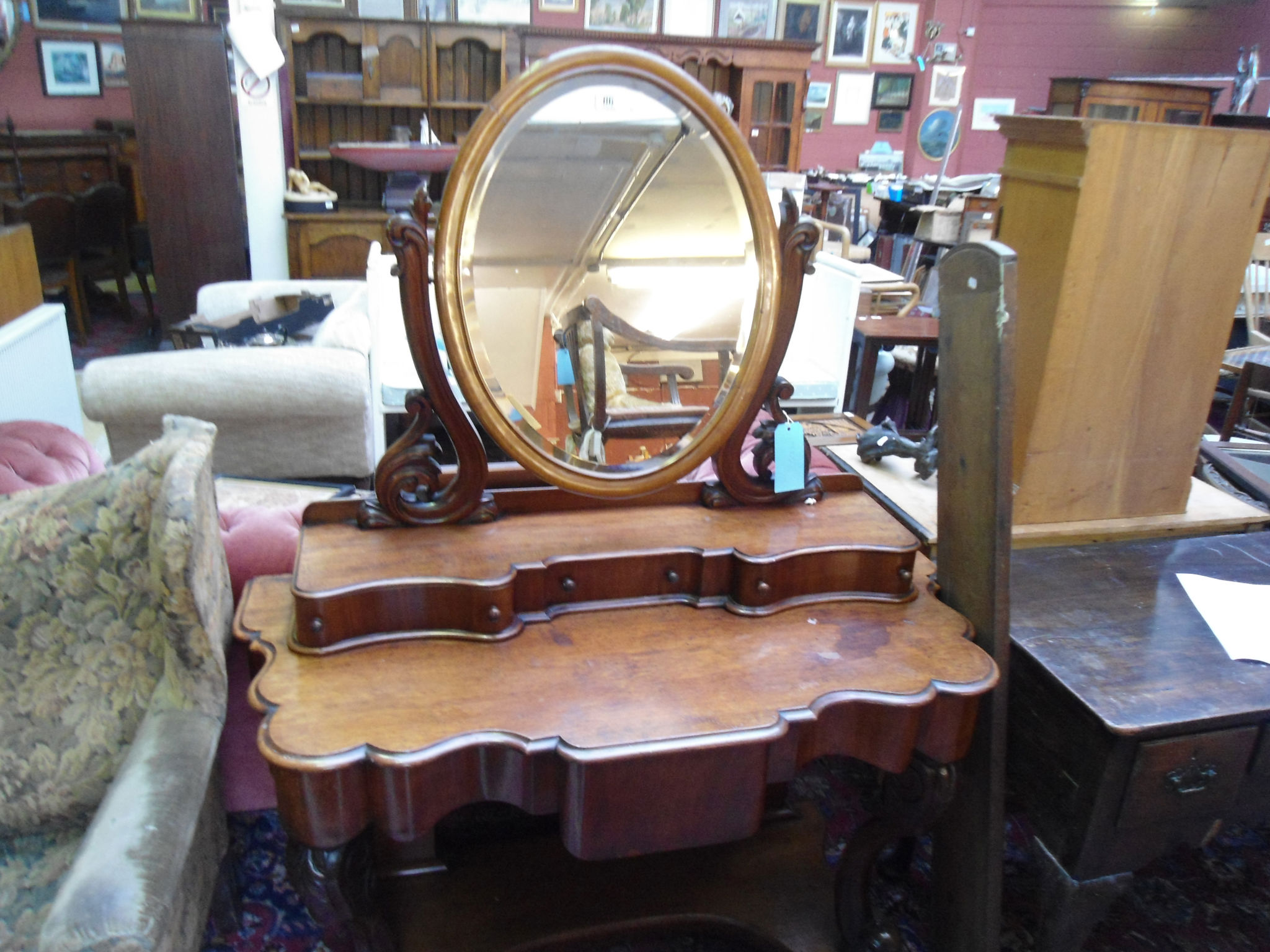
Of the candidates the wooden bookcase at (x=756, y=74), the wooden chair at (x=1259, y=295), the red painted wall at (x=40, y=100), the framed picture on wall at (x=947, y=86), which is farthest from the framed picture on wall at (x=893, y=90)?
the red painted wall at (x=40, y=100)

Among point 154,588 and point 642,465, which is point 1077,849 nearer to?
point 642,465

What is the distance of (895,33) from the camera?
8039 millimetres

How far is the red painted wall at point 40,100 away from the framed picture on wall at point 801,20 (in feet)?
17.4

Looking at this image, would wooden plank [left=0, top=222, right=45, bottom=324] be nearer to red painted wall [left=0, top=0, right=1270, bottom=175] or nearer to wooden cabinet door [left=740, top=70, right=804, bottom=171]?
wooden cabinet door [left=740, top=70, right=804, bottom=171]

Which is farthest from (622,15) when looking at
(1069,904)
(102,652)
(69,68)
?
(1069,904)

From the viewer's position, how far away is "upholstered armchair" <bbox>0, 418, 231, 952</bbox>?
129 cm

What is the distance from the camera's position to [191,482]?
128 cm

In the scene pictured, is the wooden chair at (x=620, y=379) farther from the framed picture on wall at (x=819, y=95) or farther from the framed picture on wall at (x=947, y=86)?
the framed picture on wall at (x=947, y=86)

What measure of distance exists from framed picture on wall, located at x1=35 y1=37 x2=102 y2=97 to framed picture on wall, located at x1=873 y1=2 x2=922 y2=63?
21.5ft

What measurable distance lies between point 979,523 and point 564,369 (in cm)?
66

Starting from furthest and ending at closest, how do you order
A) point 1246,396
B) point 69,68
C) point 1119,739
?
1. point 69,68
2. point 1246,396
3. point 1119,739

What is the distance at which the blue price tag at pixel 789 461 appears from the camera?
1382 mm

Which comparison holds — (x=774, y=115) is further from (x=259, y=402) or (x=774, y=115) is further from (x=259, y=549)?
(x=259, y=549)

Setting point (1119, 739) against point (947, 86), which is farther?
point (947, 86)
